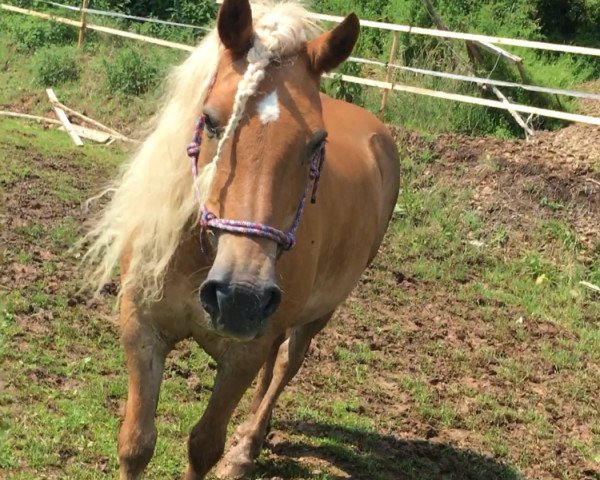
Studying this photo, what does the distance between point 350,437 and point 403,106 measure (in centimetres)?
788

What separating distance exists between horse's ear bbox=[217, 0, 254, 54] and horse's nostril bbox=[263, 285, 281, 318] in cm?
88

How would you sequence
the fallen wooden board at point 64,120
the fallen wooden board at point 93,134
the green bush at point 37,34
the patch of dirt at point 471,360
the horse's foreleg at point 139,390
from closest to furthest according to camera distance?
the horse's foreleg at point 139,390
the patch of dirt at point 471,360
the fallen wooden board at point 64,120
the fallen wooden board at point 93,134
the green bush at point 37,34

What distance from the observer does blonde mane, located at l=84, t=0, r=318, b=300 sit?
9.86 ft

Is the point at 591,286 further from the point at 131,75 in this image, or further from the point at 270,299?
the point at 131,75

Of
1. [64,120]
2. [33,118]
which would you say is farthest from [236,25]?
[33,118]

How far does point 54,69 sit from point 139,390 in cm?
1228

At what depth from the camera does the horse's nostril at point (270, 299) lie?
8.38 feet

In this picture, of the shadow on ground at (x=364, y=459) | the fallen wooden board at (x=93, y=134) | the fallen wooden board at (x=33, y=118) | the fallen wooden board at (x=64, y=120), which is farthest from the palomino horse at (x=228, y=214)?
the fallen wooden board at (x=33, y=118)

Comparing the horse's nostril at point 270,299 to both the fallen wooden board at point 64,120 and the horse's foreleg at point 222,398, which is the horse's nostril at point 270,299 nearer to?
the horse's foreleg at point 222,398

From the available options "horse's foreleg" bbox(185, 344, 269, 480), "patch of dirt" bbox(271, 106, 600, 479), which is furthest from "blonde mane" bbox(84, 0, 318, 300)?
"patch of dirt" bbox(271, 106, 600, 479)

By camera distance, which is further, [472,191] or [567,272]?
[472,191]

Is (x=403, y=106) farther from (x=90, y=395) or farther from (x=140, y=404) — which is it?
(x=140, y=404)

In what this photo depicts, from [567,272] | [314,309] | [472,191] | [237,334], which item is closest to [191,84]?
[237,334]

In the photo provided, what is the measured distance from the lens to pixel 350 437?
505cm
